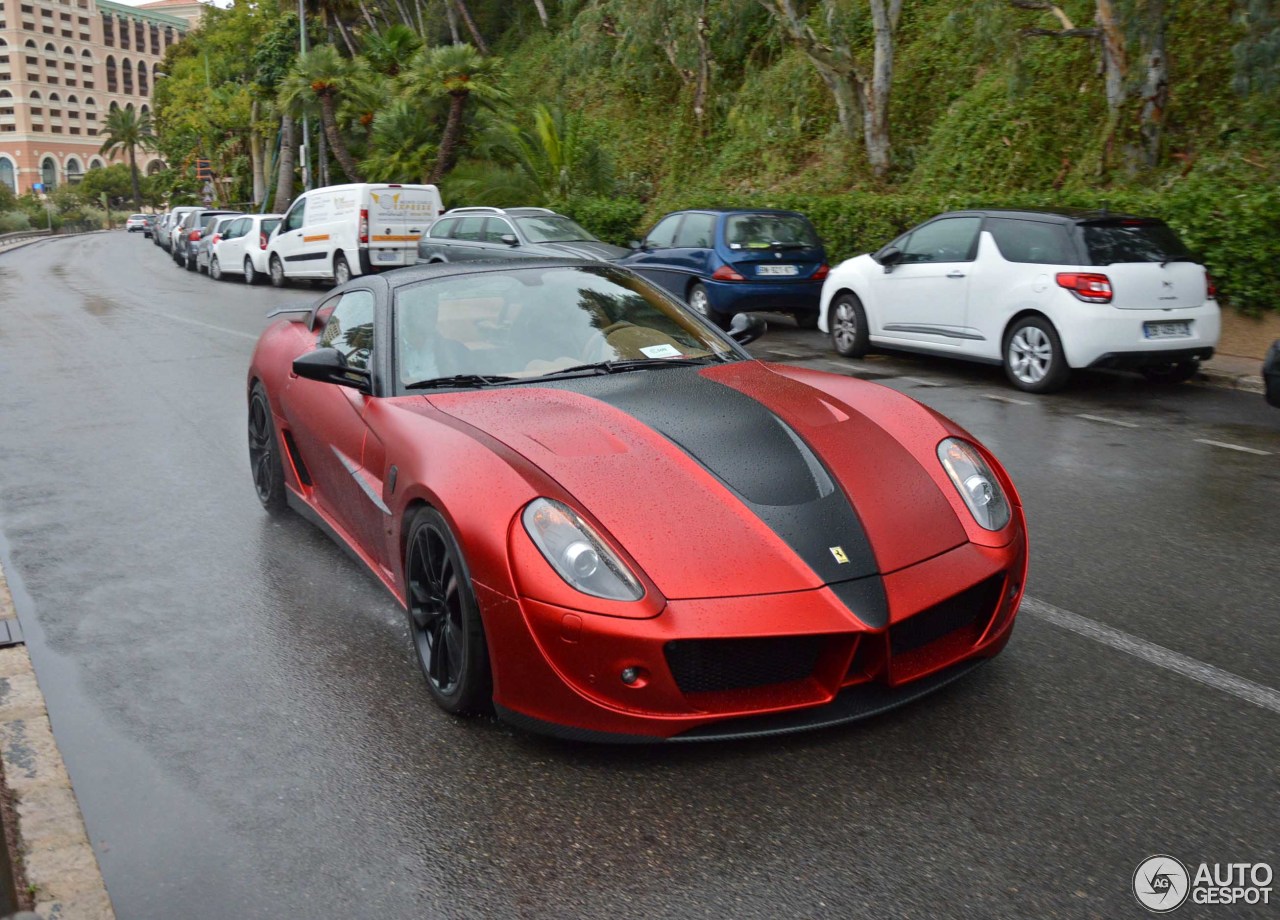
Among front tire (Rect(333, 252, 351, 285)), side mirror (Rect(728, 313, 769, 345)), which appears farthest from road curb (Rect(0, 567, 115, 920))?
front tire (Rect(333, 252, 351, 285))

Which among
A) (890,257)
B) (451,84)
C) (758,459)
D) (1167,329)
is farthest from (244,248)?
(758,459)

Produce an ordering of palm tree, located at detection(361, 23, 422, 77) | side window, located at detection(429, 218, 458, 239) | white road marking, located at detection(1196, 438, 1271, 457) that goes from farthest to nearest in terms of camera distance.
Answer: palm tree, located at detection(361, 23, 422, 77) → side window, located at detection(429, 218, 458, 239) → white road marking, located at detection(1196, 438, 1271, 457)

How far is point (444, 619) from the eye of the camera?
12.8 feet

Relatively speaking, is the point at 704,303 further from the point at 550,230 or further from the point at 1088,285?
the point at 1088,285

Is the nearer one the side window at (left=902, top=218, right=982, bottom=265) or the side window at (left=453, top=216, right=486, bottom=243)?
the side window at (left=902, top=218, right=982, bottom=265)

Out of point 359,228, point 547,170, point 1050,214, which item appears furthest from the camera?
point 547,170

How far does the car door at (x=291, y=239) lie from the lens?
81.4 feet

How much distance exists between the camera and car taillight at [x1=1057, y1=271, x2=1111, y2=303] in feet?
33.1

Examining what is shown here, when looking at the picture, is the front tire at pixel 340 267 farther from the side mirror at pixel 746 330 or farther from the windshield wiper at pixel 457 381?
the windshield wiper at pixel 457 381

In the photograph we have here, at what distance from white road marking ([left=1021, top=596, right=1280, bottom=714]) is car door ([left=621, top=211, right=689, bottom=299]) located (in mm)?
11164

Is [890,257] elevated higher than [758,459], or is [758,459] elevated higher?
[890,257]

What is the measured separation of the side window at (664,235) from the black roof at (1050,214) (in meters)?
5.07

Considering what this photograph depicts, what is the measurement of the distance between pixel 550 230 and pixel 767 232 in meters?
4.49

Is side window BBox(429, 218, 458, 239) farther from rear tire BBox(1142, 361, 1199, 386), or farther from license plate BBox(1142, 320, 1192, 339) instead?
license plate BBox(1142, 320, 1192, 339)
